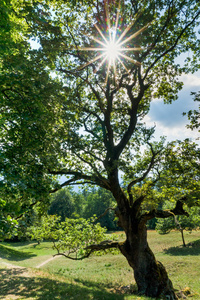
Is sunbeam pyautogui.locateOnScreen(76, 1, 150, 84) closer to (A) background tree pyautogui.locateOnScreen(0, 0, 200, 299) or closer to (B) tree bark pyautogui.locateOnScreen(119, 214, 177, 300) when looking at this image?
(A) background tree pyautogui.locateOnScreen(0, 0, 200, 299)

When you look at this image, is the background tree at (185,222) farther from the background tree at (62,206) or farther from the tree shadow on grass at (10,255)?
the background tree at (62,206)

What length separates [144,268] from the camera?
11.6 metres

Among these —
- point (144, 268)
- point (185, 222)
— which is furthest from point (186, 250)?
point (144, 268)

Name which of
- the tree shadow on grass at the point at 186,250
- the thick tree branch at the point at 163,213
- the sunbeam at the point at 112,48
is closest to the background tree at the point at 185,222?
the tree shadow on grass at the point at 186,250

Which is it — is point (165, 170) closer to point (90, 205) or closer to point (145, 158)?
point (145, 158)

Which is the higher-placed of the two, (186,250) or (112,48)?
(112,48)

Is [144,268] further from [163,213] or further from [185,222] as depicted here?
[185,222]

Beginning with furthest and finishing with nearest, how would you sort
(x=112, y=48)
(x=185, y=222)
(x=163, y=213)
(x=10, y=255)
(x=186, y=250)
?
(x=185, y=222)
(x=10, y=255)
(x=186, y=250)
(x=163, y=213)
(x=112, y=48)

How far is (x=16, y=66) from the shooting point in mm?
6559

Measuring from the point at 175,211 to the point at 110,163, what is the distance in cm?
576

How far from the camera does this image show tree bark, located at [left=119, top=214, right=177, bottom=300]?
1110 cm

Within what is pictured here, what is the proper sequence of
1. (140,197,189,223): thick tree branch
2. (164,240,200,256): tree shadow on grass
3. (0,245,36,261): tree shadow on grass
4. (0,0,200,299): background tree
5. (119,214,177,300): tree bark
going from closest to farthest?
(0,0,200,299): background tree → (119,214,177,300): tree bark → (140,197,189,223): thick tree branch → (164,240,200,256): tree shadow on grass → (0,245,36,261): tree shadow on grass

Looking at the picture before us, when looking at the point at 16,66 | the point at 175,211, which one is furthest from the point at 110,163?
the point at 16,66

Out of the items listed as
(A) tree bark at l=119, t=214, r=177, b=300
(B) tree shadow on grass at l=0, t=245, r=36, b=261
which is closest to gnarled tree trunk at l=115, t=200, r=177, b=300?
(A) tree bark at l=119, t=214, r=177, b=300
